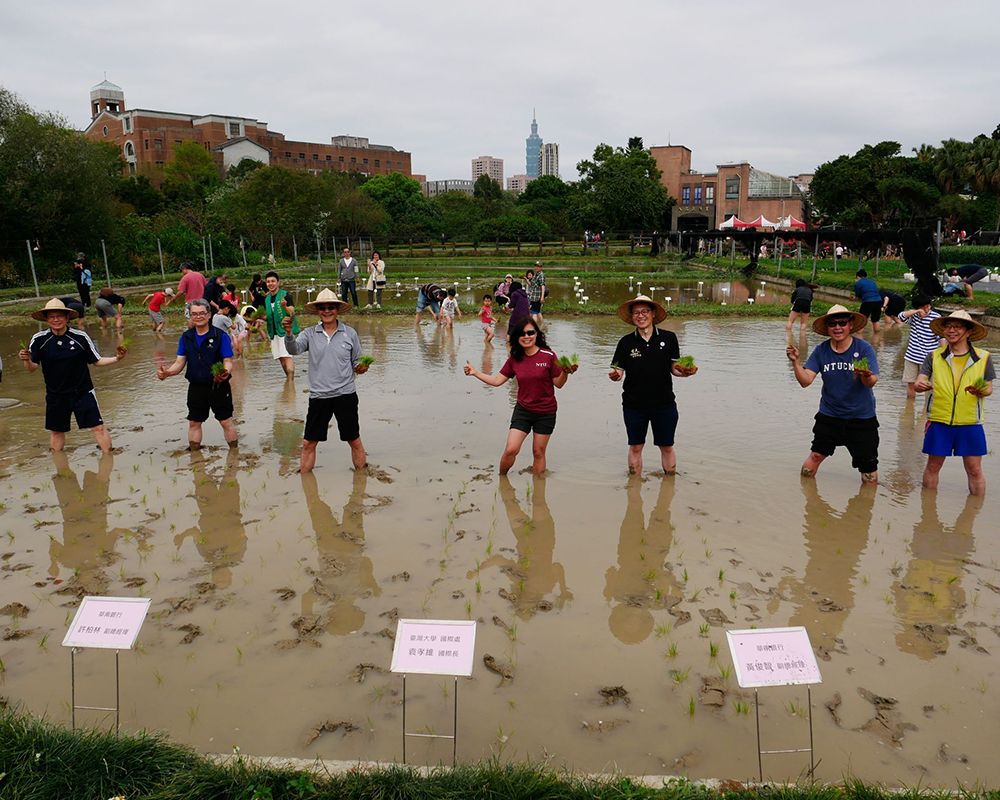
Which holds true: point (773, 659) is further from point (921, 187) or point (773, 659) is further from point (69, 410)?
point (921, 187)

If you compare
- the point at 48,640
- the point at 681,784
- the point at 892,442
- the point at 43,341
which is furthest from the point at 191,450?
the point at 892,442

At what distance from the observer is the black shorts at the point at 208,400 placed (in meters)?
8.44

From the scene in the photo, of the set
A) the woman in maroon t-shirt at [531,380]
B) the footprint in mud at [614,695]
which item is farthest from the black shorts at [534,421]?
the footprint in mud at [614,695]

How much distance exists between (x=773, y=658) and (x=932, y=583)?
2.76 meters

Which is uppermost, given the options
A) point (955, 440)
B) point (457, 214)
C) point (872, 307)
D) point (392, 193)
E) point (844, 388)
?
point (392, 193)

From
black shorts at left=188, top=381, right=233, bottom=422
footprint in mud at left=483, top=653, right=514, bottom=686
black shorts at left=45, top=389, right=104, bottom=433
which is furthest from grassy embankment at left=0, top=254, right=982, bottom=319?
footprint in mud at left=483, top=653, right=514, bottom=686

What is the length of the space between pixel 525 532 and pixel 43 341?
557 cm

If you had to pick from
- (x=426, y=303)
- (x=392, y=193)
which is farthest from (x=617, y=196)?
(x=426, y=303)

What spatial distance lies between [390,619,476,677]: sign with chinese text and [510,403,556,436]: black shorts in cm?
416

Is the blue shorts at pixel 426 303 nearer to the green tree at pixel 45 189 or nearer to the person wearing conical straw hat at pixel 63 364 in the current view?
the person wearing conical straw hat at pixel 63 364

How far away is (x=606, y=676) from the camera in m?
4.39

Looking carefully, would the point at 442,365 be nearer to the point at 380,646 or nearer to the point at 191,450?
the point at 191,450

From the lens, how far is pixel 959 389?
21.9 ft

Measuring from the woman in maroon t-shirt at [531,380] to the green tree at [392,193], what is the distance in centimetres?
7034
